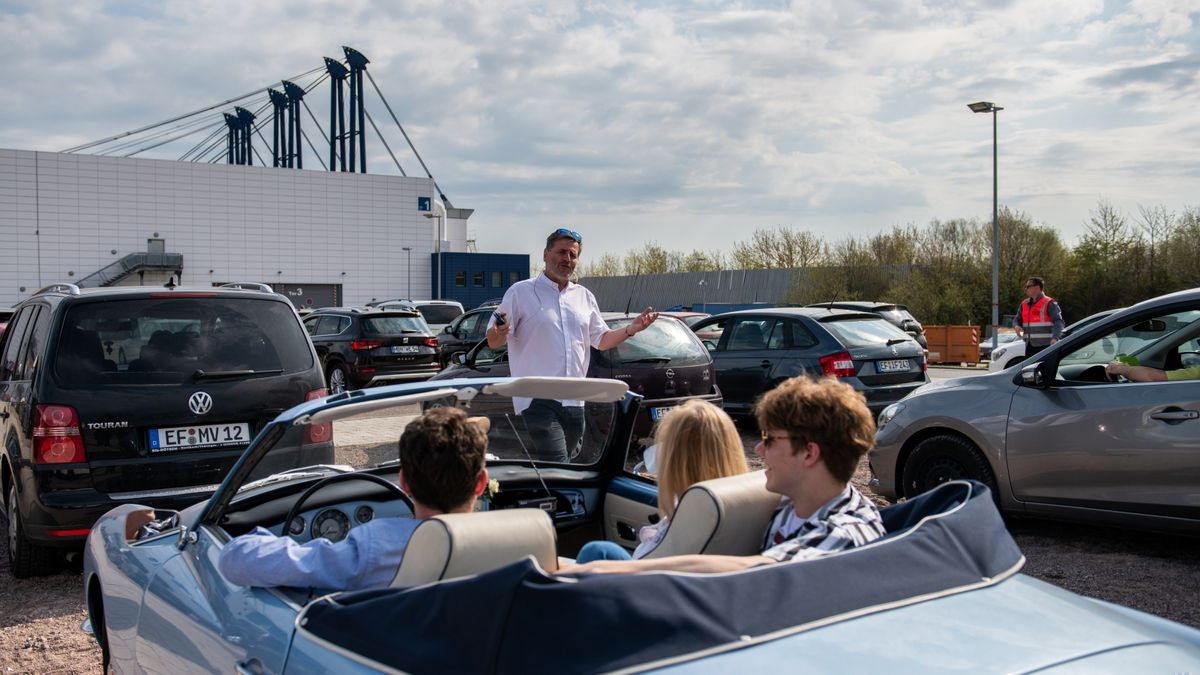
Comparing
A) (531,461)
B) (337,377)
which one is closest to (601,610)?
(531,461)

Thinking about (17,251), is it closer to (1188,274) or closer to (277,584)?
(1188,274)

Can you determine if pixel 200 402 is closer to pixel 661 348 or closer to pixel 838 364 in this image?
pixel 661 348

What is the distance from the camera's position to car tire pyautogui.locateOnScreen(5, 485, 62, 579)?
5434mm

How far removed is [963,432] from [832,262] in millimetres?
39180

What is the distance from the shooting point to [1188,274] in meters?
34.6

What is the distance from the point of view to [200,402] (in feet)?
18.0

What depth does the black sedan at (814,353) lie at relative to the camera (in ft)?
33.7

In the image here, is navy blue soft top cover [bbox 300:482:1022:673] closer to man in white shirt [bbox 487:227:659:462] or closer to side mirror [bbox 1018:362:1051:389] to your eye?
man in white shirt [bbox 487:227:659:462]

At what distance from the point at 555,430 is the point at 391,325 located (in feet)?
45.4

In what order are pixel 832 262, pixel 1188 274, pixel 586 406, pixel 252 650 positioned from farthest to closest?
pixel 832 262
pixel 1188 274
pixel 586 406
pixel 252 650

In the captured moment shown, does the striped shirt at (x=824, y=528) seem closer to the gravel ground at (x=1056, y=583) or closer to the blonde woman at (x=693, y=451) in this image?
the blonde woman at (x=693, y=451)

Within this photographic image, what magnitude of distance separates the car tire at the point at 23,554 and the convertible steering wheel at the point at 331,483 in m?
3.02

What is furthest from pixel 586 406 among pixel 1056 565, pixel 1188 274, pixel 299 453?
pixel 1188 274

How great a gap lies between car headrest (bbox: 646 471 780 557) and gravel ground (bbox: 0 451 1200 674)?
3158mm
